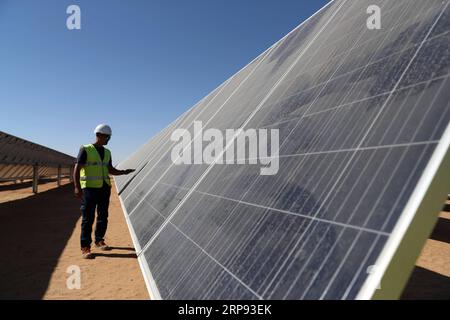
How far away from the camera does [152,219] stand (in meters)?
Answer: 6.86

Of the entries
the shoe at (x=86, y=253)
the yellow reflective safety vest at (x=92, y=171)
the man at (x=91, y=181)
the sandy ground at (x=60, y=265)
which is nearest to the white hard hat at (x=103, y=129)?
the man at (x=91, y=181)

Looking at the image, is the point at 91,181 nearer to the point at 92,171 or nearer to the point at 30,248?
the point at 92,171

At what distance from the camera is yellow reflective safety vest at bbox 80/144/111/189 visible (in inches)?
299

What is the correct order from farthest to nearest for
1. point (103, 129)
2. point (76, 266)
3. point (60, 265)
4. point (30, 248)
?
point (30, 248) → point (103, 129) → point (60, 265) → point (76, 266)

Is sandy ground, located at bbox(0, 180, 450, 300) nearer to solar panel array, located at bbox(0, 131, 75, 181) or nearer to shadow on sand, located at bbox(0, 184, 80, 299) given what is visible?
shadow on sand, located at bbox(0, 184, 80, 299)

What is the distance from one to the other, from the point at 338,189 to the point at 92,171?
6300mm

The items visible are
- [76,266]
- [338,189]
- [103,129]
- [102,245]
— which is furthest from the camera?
[102,245]

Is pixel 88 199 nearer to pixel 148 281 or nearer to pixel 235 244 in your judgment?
pixel 148 281

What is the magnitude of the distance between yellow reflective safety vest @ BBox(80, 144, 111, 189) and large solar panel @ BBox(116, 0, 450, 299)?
2.52 meters

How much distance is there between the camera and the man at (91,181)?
7527mm

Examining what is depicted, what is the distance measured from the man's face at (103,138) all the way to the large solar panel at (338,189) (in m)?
3.01

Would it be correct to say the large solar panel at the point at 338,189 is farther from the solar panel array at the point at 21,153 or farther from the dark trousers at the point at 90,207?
the solar panel array at the point at 21,153

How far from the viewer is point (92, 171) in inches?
302

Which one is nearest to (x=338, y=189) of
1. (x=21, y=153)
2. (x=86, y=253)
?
(x=86, y=253)
